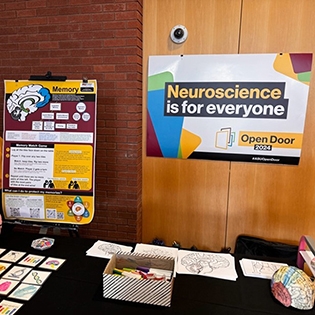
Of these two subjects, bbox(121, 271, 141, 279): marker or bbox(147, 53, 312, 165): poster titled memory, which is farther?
bbox(147, 53, 312, 165): poster titled memory

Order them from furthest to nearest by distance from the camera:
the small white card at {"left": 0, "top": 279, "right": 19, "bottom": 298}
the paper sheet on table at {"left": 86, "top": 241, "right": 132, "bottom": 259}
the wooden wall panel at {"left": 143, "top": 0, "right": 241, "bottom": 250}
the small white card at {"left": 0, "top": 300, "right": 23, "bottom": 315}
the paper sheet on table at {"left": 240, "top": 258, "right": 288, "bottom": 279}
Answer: the wooden wall panel at {"left": 143, "top": 0, "right": 241, "bottom": 250} < the paper sheet on table at {"left": 86, "top": 241, "right": 132, "bottom": 259} < the paper sheet on table at {"left": 240, "top": 258, "right": 288, "bottom": 279} < the small white card at {"left": 0, "top": 279, "right": 19, "bottom": 298} < the small white card at {"left": 0, "top": 300, "right": 23, "bottom": 315}

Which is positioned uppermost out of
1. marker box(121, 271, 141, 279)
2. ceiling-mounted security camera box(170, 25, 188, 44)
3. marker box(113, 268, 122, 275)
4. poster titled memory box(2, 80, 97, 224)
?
ceiling-mounted security camera box(170, 25, 188, 44)

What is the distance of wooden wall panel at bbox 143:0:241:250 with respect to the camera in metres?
2.20

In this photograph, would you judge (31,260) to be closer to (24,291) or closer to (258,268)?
(24,291)

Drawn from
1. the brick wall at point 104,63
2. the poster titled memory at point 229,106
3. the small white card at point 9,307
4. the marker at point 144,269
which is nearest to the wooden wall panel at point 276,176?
the poster titled memory at point 229,106

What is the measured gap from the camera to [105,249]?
1469 millimetres

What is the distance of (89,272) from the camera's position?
1.27 m

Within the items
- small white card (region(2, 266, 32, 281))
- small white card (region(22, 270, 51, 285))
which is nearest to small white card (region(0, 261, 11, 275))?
small white card (region(2, 266, 32, 281))

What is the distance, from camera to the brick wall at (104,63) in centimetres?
226

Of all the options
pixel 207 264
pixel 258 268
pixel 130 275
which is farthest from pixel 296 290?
pixel 130 275

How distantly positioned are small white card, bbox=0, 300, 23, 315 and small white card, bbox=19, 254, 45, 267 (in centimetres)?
25

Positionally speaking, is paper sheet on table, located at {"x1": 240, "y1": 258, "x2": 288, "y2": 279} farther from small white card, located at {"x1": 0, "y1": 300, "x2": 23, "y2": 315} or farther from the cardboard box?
small white card, located at {"x1": 0, "y1": 300, "x2": 23, "y2": 315}

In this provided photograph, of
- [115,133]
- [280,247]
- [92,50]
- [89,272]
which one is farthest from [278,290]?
[92,50]

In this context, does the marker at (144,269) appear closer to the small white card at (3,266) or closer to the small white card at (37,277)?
the small white card at (37,277)
